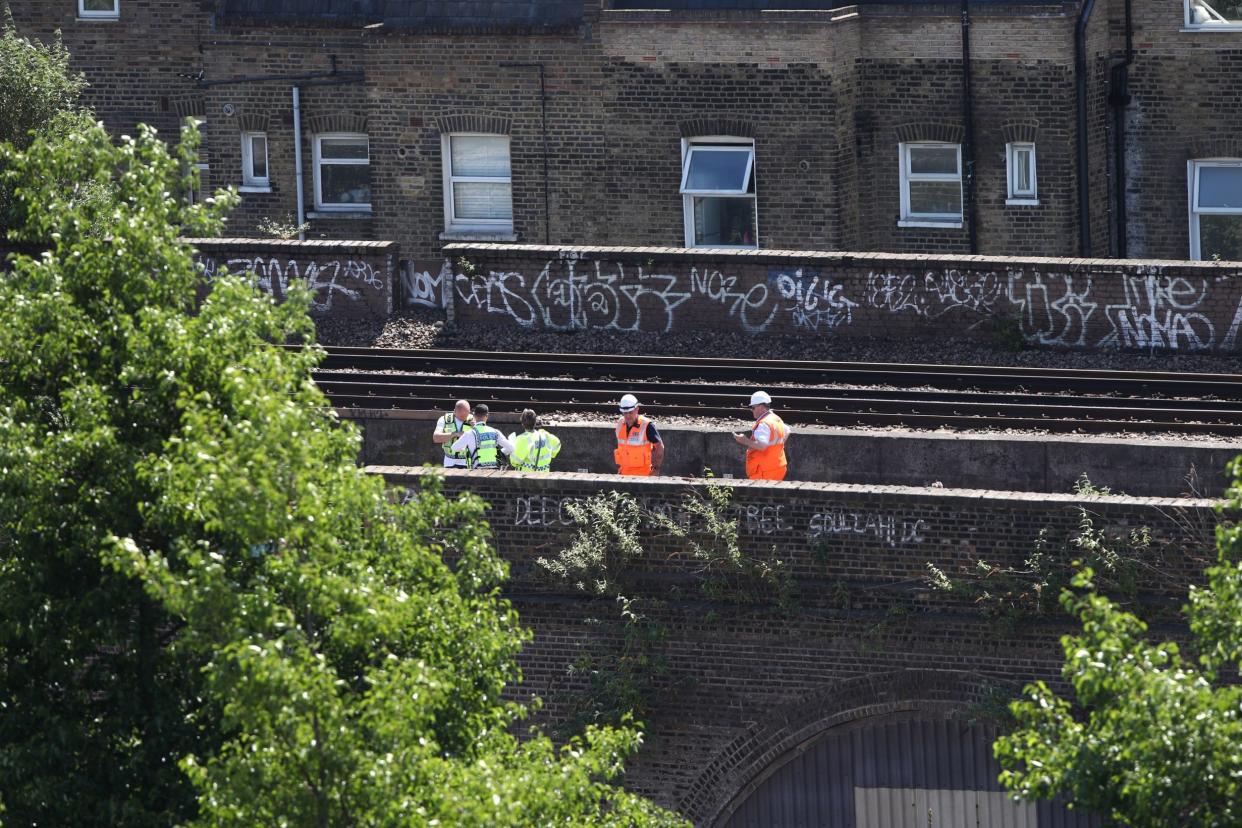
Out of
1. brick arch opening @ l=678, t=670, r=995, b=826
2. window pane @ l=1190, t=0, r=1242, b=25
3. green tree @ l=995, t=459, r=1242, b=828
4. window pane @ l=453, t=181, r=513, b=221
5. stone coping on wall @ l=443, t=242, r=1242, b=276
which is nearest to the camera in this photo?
green tree @ l=995, t=459, r=1242, b=828

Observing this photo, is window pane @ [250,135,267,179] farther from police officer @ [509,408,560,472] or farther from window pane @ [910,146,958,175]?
police officer @ [509,408,560,472]

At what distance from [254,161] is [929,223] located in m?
10.4

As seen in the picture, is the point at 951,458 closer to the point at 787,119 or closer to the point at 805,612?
the point at 805,612

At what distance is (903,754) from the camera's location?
1661cm

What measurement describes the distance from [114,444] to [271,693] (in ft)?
7.08


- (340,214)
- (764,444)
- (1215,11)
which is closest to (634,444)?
(764,444)

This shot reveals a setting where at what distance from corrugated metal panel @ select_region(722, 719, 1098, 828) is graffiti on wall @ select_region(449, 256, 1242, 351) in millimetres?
8458

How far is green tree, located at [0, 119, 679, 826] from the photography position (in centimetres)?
1021

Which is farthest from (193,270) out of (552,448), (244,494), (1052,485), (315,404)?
(1052,485)

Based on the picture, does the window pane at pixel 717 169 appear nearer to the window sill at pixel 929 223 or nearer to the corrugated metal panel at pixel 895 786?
the window sill at pixel 929 223

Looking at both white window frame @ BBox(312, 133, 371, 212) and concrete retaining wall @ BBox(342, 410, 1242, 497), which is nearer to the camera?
concrete retaining wall @ BBox(342, 410, 1242, 497)

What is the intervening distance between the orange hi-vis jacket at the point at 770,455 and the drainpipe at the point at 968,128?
12629 mm

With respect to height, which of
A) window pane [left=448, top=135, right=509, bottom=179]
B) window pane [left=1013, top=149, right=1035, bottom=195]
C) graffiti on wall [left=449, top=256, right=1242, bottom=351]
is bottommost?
graffiti on wall [left=449, top=256, right=1242, bottom=351]

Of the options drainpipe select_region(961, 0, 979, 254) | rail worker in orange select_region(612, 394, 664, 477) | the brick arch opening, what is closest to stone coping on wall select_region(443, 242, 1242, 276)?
drainpipe select_region(961, 0, 979, 254)
